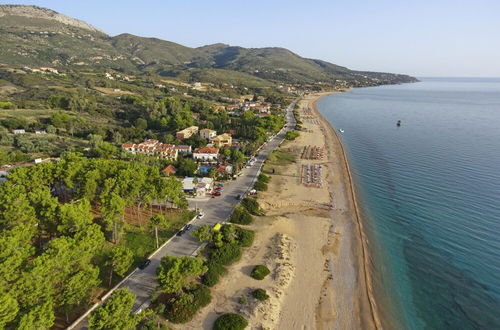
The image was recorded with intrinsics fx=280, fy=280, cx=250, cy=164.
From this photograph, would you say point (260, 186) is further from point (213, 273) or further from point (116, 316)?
point (116, 316)

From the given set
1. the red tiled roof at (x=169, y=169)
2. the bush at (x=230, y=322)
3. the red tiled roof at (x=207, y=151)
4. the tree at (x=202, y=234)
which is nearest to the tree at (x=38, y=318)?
the bush at (x=230, y=322)

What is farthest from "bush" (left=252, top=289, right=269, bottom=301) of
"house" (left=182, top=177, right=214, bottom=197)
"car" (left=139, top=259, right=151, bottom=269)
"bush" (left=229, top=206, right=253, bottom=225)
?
"house" (left=182, top=177, right=214, bottom=197)

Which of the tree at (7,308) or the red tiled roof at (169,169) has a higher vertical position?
the tree at (7,308)

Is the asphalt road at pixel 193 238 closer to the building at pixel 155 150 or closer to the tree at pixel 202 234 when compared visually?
the tree at pixel 202 234

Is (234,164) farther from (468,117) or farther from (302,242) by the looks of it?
(468,117)

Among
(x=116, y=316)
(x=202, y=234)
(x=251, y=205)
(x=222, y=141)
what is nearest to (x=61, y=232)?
(x=116, y=316)

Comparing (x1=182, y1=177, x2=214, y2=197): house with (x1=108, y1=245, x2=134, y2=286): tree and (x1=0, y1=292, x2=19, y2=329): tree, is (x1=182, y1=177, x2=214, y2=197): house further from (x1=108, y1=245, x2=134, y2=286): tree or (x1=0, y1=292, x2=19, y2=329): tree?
(x1=0, y1=292, x2=19, y2=329): tree

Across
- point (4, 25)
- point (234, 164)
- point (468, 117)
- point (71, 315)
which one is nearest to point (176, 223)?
point (71, 315)
